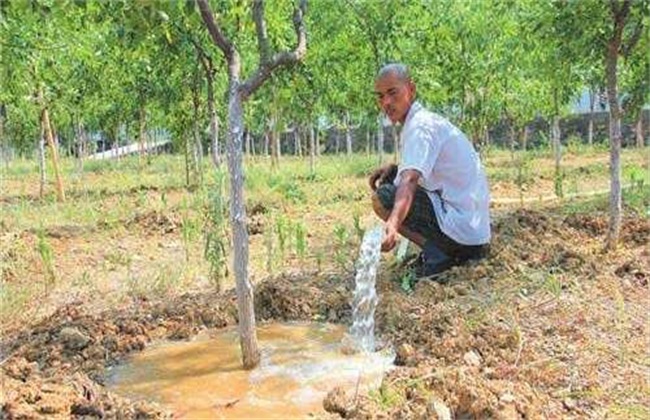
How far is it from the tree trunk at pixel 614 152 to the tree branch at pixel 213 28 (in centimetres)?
313

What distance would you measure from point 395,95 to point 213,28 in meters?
1.44

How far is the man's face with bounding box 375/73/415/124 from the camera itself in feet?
15.1

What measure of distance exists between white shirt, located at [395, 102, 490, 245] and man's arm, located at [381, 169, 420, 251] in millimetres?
392

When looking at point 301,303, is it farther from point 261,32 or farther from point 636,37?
point 636,37

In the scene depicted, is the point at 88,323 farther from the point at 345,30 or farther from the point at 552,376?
the point at 345,30

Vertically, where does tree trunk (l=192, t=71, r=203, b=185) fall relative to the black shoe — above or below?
above

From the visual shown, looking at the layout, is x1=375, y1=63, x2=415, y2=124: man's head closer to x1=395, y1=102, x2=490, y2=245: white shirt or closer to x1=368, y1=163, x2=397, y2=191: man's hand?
x1=395, y1=102, x2=490, y2=245: white shirt

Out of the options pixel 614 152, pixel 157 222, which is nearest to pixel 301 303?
pixel 614 152

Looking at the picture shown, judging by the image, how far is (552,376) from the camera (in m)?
3.20

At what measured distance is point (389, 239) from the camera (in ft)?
11.8

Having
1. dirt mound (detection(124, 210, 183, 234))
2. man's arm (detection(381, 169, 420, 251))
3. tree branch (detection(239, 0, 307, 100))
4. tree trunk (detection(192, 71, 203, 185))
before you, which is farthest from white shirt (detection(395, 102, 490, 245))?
tree trunk (detection(192, 71, 203, 185))

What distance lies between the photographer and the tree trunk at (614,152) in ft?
17.6

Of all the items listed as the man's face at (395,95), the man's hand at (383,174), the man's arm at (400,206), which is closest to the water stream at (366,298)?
the man's arm at (400,206)

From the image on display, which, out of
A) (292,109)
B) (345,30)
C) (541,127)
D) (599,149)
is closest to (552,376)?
(345,30)
